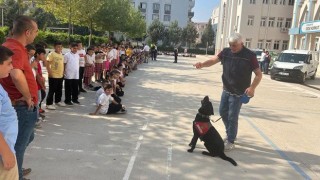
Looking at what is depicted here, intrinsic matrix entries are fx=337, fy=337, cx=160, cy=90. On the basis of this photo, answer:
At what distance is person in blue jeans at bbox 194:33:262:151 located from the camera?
215 inches

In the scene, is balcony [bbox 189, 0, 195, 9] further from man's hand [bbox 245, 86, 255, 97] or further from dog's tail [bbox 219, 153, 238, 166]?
dog's tail [bbox 219, 153, 238, 166]

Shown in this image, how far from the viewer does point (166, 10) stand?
8662 centimetres

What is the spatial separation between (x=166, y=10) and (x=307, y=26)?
193 ft

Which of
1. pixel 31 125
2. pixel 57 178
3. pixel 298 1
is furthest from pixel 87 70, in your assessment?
pixel 298 1

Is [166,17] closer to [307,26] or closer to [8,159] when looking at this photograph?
[307,26]

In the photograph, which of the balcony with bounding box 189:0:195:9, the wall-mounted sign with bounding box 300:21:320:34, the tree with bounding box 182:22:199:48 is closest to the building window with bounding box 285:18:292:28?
the wall-mounted sign with bounding box 300:21:320:34

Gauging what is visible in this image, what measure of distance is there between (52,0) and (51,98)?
7.90 m

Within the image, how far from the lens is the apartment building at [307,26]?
30.2m

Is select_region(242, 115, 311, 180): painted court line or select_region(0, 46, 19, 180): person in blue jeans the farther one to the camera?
select_region(242, 115, 311, 180): painted court line

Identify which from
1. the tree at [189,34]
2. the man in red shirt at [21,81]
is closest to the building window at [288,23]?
the tree at [189,34]

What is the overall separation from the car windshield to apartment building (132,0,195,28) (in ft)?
218

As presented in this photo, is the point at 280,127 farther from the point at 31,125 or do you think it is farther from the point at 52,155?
the point at 31,125

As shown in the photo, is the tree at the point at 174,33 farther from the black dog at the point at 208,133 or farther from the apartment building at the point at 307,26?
the black dog at the point at 208,133

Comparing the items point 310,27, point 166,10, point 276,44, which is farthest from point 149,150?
point 166,10
